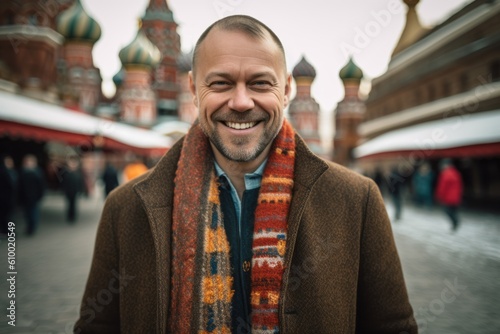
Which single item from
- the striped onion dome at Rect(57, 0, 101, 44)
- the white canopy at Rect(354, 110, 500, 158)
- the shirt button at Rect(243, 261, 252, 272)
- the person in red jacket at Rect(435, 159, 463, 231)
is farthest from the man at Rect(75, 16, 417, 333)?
A: the striped onion dome at Rect(57, 0, 101, 44)

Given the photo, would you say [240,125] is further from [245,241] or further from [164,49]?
[164,49]

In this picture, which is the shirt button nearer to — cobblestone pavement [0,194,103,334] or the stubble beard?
the stubble beard

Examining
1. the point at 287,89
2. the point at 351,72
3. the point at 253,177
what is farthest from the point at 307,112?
the point at 253,177

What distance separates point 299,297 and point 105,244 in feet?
2.91

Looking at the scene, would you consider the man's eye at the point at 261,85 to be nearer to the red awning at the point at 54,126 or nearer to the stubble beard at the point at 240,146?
the stubble beard at the point at 240,146

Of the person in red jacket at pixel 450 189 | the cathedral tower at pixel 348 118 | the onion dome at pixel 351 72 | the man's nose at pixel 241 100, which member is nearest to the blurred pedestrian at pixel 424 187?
the person in red jacket at pixel 450 189

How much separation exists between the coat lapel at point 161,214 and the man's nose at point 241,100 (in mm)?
470

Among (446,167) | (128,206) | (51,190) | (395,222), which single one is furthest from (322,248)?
(51,190)

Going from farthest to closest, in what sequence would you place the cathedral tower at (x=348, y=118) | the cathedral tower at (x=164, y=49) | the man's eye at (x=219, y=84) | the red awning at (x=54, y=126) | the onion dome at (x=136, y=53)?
the cathedral tower at (x=348, y=118), the cathedral tower at (x=164, y=49), the onion dome at (x=136, y=53), the red awning at (x=54, y=126), the man's eye at (x=219, y=84)

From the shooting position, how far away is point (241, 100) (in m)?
1.48

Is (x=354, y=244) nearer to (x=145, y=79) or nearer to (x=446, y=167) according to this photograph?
(x=446, y=167)

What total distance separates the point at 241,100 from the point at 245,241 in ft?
1.99

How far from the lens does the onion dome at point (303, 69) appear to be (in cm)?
3269

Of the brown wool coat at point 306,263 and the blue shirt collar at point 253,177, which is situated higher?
the blue shirt collar at point 253,177
